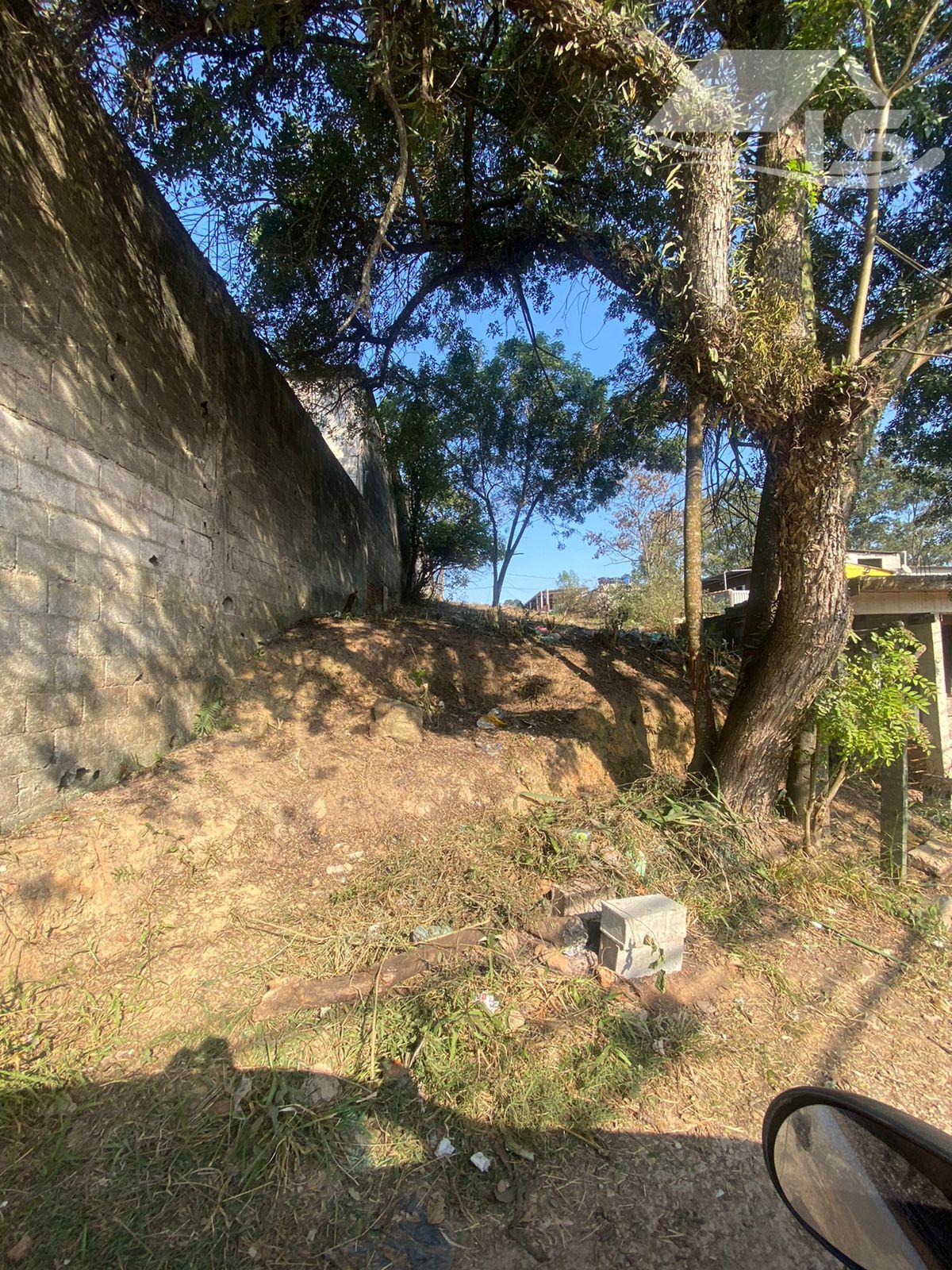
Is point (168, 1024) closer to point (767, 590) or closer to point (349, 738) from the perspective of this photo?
point (349, 738)

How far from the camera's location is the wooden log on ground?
245 cm

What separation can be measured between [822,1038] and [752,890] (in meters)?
1.01

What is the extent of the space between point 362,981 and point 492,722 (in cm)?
270

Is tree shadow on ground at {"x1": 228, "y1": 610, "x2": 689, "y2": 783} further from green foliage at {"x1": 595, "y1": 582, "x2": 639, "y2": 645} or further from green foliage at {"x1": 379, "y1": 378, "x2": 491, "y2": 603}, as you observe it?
green foliage at {"x1": 379, "y1": 378, "x2": 491, "y2": 603}

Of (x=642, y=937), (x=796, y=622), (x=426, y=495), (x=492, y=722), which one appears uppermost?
(x=426, y=495)

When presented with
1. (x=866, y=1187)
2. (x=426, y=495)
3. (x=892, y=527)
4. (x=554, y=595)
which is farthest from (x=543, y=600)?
(x=866, y=1187)

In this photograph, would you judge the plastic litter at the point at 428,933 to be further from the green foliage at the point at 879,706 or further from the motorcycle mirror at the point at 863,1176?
the green foliage at the point at 879,706

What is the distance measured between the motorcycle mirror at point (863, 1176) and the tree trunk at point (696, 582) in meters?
3.20

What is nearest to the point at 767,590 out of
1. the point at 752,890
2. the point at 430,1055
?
the point at 752,890

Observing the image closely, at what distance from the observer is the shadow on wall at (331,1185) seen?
1.68 metres

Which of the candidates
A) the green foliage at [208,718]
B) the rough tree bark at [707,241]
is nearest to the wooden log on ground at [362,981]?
the green foliage at [208,718]

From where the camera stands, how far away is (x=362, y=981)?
8.49 ft

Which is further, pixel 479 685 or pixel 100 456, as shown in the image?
pixel 479 685

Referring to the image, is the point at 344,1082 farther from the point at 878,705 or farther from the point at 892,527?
the point at 892,527
